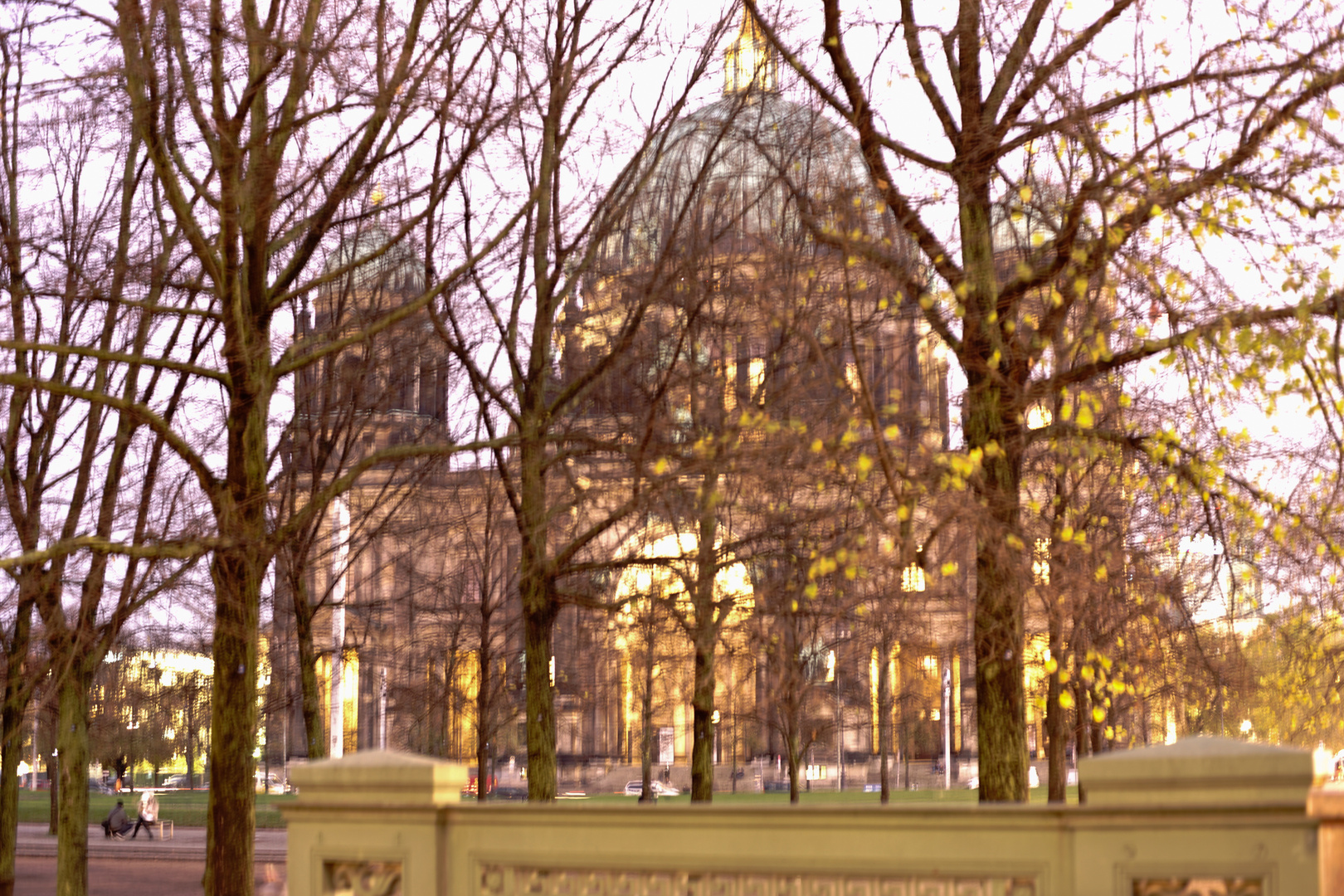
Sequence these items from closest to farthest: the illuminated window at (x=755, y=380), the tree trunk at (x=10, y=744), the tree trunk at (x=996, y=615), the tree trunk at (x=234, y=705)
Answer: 1. the tree trunk at (x=996, y=615)
2. the tree trunk at (x=234, y=705)
3. the illuminated window at (x=755, y=380)
4. the tree trunk at (x=10, y=744)

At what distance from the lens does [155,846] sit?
131 ft

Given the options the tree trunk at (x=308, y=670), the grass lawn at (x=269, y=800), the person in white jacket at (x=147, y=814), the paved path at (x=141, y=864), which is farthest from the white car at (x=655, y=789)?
the tree trunk at (x=308, y=670)

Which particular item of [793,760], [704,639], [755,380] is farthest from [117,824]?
[755,380]

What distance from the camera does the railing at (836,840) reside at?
5441mm

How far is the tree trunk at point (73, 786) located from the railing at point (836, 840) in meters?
12.5

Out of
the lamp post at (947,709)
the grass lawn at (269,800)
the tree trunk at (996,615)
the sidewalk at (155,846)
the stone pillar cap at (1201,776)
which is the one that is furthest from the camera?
the lamp post at (947,709)

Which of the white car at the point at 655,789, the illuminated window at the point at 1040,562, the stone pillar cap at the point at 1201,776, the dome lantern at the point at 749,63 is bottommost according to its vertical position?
the white car at the point at 655,789

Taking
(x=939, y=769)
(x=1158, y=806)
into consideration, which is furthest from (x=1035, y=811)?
(x=939, y=769)

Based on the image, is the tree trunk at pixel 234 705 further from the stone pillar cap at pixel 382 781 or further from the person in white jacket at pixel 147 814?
the person in white jacket at pixel 147 814

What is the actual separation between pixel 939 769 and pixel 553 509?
65599 millimetres

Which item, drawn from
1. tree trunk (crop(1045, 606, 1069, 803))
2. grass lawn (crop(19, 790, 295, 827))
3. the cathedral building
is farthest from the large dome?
grass lawn (crop(19, 790, 295, 827))

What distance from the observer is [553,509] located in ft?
52.9

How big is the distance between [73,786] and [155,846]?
2227 cm

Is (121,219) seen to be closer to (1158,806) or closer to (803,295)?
(803,295)
